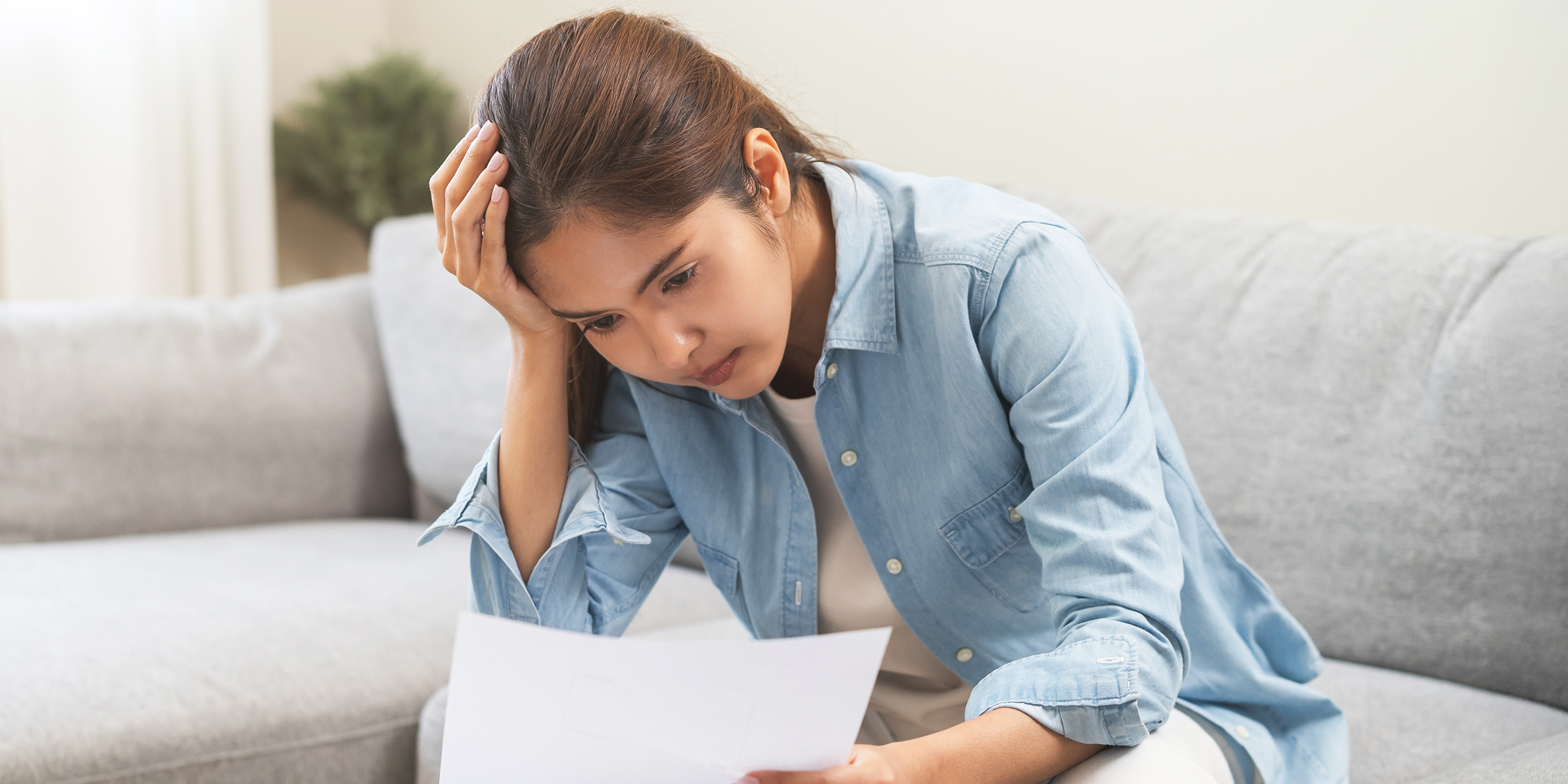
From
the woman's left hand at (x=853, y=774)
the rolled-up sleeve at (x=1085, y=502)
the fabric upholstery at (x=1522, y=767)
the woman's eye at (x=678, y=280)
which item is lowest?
the fabric upholstery at (x=1522, y=767)

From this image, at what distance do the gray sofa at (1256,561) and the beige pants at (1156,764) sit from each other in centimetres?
25

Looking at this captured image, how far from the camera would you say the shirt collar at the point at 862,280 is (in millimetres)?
811

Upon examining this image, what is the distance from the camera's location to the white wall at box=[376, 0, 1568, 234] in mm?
1270

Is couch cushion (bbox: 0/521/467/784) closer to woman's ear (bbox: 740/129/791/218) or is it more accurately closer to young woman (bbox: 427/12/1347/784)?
young woman (bbox: 427/12/1347/784)

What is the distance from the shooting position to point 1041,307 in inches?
29.4

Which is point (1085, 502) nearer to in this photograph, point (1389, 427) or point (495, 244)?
point (495, 244)

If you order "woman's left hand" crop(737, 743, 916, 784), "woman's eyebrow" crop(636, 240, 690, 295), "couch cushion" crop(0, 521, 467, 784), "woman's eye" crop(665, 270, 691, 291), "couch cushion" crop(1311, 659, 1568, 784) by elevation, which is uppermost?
"woman's eyebrow" crop(636, 240, 690, 295)

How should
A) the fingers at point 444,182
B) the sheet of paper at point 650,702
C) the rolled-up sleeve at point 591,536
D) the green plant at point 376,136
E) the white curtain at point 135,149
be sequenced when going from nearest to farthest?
the sheet of paper at point 650,702 < the fingers at point 444,182 < the rolled-up sleeve at point 591,536 < the white curtain at point 135,149 < the green plant at point 376,136

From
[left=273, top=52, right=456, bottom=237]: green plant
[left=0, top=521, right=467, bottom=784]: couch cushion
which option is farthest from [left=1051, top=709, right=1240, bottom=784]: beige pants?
[left=273, top=52, right=456, bottom=237]: green plant

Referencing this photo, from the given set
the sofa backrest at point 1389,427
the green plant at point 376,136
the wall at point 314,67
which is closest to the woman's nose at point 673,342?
the sofa backrest at point 1389,427

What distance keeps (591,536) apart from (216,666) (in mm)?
499

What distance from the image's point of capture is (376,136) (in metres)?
2.79

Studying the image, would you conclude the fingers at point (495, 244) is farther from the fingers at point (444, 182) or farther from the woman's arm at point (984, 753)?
the woman's arm at point (984, 753)

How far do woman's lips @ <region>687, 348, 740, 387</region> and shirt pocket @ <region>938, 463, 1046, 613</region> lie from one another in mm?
193
